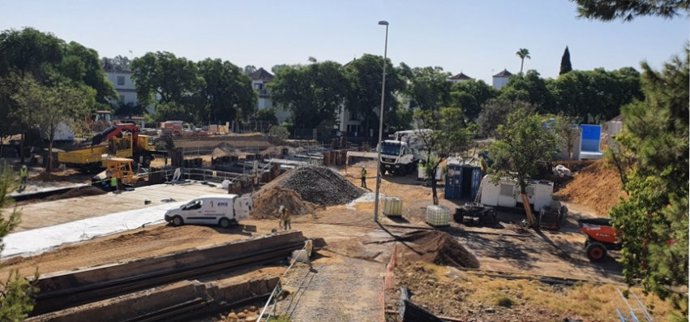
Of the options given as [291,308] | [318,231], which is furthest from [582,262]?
[291,308]

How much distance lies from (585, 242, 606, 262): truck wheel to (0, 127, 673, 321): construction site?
0.65ft

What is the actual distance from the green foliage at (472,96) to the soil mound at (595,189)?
34386 millimetres

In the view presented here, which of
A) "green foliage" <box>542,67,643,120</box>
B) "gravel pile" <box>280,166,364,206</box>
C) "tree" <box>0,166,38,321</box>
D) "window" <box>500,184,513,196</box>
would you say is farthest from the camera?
"green foliage" <box>542,67,643,120</box>

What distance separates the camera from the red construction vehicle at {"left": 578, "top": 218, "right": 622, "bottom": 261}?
20.9 metres

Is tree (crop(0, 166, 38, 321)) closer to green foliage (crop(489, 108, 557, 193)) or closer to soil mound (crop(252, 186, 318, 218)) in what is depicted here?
soil mound (crop(252, 186, 318, 218))

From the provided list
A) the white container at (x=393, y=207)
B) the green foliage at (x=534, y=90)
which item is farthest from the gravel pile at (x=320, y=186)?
the green foliage at (x=534, y=90)

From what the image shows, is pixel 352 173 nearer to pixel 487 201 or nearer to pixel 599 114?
pixel 487 201

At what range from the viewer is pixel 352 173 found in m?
44.3

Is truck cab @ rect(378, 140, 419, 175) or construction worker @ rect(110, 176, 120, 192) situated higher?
truck cab @ rect(378, 140, 419, 175)

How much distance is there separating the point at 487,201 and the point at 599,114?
52.2 m

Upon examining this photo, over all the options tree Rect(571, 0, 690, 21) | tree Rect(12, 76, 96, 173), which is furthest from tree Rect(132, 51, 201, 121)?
tree Rect(571, 0, 690, 21)

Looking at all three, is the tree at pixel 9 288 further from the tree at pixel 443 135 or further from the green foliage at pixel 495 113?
the green foliage at pixel 495 113

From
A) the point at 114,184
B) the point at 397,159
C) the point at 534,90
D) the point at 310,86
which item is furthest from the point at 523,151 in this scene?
the point at 534,90

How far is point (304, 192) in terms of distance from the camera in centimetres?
3036
